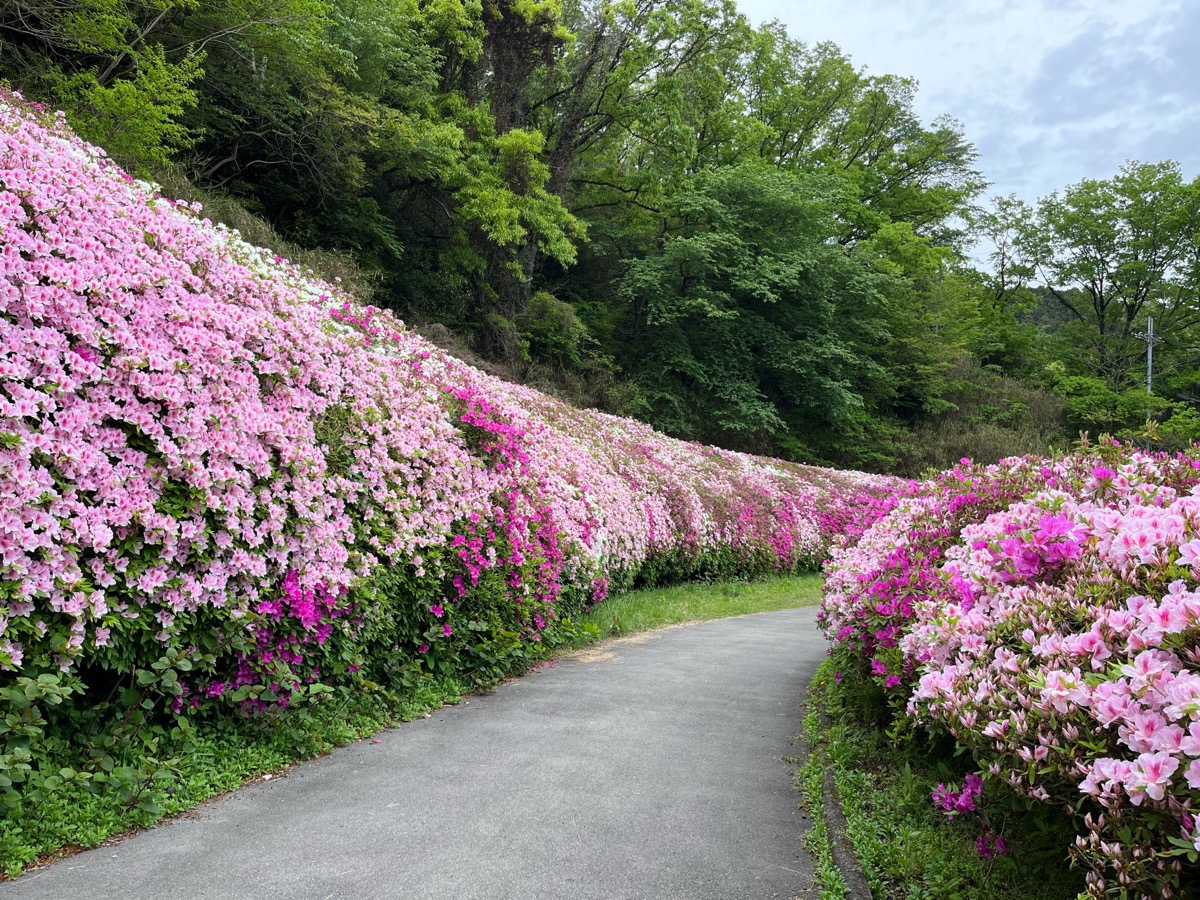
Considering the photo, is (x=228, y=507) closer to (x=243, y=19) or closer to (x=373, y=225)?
(x=243, y=19)

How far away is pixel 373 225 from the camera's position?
18.6 meters

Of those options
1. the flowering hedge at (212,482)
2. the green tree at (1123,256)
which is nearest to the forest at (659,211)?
the green tree at (1123,256)

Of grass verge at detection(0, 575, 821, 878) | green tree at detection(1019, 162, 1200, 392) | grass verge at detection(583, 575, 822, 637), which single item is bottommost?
grass verge at detection(583, 575, 822, 637)

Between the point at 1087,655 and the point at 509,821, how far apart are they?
2456 mm

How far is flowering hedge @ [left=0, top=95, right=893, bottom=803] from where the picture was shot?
332cm

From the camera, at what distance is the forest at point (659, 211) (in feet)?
45.6

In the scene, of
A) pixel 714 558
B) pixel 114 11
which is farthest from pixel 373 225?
pixel 714 558

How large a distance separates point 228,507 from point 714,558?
10.6m

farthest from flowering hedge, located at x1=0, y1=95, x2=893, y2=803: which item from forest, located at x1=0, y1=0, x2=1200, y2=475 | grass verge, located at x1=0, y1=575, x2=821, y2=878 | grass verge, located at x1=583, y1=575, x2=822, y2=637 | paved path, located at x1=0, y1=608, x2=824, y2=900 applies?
forest, located at x1=0, y1=0, x2=1200, y2=475

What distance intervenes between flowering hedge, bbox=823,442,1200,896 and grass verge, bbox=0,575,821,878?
3065 mm

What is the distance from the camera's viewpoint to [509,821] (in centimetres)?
353

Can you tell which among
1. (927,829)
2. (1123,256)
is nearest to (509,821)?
(927,829)

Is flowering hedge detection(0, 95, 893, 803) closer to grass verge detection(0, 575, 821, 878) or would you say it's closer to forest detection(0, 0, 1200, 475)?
grass verge detection(0, 575, 821, 878)

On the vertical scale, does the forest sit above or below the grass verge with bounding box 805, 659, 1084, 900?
above
